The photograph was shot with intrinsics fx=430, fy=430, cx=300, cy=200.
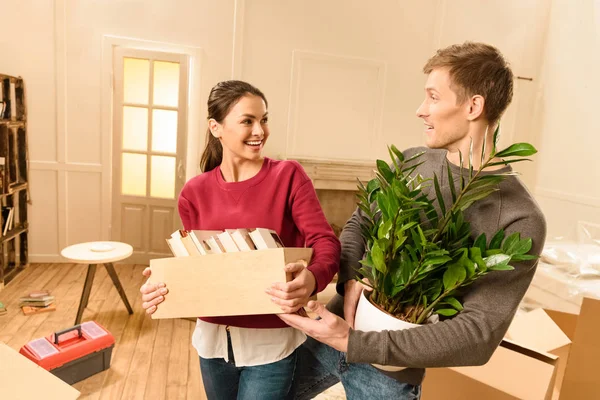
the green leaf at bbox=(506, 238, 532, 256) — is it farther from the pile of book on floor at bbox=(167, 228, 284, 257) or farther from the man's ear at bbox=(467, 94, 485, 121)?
the pile of book on floor at bbox=(167, 228, 284, 257)

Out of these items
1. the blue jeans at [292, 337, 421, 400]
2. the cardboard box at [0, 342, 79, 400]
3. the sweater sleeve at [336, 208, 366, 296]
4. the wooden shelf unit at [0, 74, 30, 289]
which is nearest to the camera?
the cardboard box at [0, 342, 79, 400]

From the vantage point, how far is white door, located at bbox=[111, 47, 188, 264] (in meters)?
4.23

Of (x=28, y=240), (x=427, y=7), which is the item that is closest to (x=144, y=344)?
(x=28, y=240)

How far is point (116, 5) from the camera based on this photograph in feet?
13.2

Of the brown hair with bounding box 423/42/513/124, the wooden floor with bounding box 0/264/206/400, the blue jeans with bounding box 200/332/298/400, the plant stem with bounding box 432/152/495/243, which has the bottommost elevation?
the wooden floor with bounding box 0/264/206/400

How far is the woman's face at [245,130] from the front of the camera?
1298 millimetres

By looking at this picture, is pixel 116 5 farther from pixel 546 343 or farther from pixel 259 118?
pixel 546 343

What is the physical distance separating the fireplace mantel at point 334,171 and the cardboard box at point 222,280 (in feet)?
11.7

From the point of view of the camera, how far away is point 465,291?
0.97 metres

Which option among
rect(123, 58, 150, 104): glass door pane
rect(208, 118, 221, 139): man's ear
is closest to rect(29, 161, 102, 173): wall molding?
rect(123, 58, 150, 104): glass door pane

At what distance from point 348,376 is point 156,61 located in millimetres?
3883

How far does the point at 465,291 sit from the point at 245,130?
29.7 inches

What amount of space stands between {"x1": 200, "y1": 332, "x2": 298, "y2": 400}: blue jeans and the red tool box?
1.53 meters

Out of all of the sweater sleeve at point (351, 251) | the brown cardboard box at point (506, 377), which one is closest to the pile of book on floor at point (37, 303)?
the sweater sleeve at point (351, 251)
